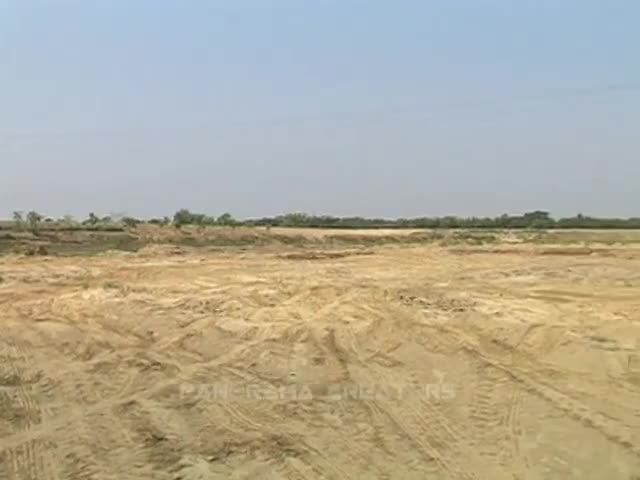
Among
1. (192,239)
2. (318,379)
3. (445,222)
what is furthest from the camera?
(445,222)

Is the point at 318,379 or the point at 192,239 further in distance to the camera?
the point at 192,239

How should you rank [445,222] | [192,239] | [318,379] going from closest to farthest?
[318,379]
[192,239]
[445,222]

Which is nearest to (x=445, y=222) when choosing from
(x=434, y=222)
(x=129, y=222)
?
(x=434, y=222)

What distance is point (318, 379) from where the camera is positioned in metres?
7.87

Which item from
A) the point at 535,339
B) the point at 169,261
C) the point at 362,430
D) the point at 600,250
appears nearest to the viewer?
the point at 362,430

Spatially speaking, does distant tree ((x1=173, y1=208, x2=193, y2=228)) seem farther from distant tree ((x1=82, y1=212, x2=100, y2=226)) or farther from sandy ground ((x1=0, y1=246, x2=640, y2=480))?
sandy ground ((x1=0, y1=246, x2=640, y2=480))

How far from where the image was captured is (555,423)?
6.54 m

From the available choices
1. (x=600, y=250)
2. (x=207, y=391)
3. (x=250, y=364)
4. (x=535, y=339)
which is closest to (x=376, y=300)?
(x=535, y=339)

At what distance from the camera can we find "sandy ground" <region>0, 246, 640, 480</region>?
5793 mm

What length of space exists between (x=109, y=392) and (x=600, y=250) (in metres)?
18.7

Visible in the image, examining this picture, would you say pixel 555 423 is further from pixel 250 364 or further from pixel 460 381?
pixel 250 364

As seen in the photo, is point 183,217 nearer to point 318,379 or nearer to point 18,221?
point 18,221

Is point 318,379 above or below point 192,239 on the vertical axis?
below

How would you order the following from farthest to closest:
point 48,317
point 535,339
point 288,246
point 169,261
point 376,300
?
point 288,246
point 169,261
point 376,300
point 48,317
point 535,339
